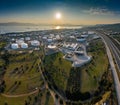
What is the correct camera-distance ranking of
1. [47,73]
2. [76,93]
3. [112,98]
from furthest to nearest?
[47,73]
[76,93]
[112,98]

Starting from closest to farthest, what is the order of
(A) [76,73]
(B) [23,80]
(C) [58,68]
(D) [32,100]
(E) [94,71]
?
(D) [32,100]
(B) [23,80]
(A) [76,73]
(E) [94,71]
(C) [58,68]

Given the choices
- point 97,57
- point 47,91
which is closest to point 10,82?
point 47,91

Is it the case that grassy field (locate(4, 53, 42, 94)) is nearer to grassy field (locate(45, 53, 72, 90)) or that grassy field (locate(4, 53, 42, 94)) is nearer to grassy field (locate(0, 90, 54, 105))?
grassy field (locate(0, 90, 54, 105))

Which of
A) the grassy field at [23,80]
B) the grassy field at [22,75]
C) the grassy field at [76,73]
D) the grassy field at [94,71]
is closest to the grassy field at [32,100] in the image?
the grassy field at [23,80]

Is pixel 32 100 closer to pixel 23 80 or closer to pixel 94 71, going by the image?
pixel 23 80

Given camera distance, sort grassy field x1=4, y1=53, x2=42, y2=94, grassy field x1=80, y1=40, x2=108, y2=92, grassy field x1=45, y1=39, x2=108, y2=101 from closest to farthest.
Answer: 1. grassy field x1=45, y1=39, x2=108, y2=101
2. grassy field x1=80, y1=40, x2=108, y2=92
3. grassy field x1=4, y1=53, x2=42, y2=94

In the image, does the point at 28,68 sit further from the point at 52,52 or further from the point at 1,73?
the point at 52,52

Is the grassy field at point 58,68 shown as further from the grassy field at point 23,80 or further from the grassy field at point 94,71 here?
the grassy field at point 94,71

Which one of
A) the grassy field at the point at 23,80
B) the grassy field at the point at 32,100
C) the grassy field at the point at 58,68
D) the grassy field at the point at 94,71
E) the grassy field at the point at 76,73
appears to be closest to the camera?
the grassy field at the point at 32,100

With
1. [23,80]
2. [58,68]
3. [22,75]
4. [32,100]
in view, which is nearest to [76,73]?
[58,68]

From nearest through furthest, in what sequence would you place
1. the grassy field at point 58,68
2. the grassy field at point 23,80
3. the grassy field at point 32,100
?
the grassy field at point 32,100
the grassy field at point 23,80
the grassy field at point 58,68

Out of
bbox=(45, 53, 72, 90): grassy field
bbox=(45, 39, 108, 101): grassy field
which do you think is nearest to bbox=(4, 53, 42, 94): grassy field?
bbox=(45, 53, 72, 90): grassy field
